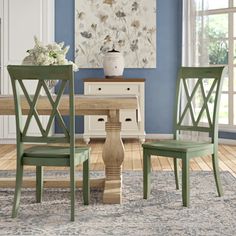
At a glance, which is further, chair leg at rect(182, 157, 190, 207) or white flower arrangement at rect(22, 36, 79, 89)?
white flower arrangement at rect(22, 36, 79, 89)

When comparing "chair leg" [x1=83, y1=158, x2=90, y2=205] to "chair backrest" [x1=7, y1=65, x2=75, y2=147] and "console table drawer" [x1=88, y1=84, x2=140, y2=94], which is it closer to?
"chair backrest" [x1=7, y1=65, x2=75, y2=147]

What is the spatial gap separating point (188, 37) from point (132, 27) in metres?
0.90

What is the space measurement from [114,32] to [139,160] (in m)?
2.65

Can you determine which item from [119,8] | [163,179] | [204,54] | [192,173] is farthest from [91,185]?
[119,8]

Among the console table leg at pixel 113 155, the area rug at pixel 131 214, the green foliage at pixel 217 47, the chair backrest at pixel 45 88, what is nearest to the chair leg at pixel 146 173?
the area rug at pixel 131 214

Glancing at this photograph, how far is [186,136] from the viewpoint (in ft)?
22.7

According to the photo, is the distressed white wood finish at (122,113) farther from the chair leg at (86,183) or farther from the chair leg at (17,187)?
the chair leg at (17,187)

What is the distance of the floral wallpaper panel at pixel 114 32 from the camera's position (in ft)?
24.2

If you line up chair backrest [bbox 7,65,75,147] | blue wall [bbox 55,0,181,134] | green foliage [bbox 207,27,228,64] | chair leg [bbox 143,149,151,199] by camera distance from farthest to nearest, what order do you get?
blue wall [bbox 55,0,181,134] → green foliage [bbox 207,27,228,64] → chair leg [bbox 143,149,151,199] → chair backrest [bbox 7,65,75,147]

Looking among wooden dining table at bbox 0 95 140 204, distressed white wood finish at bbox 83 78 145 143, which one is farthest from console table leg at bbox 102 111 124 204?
distressed white wood finish at bbox 83 78 145 143

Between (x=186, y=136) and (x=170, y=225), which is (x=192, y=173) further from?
(x=186, y=136)

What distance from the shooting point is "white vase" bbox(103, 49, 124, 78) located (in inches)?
272

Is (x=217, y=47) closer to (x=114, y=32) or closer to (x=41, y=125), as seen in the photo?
(x=114, y=32)

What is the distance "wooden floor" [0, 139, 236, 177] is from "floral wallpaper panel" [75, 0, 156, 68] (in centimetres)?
148
